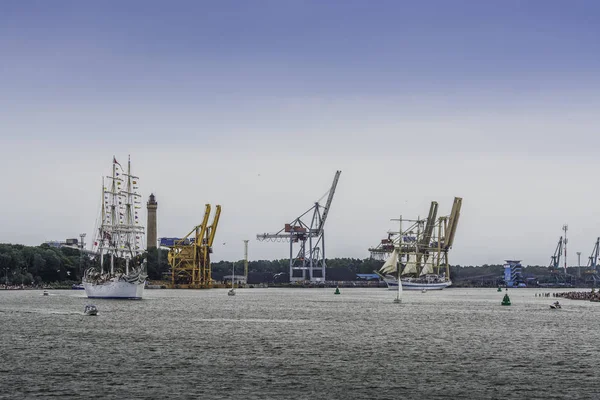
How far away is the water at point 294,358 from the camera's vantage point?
123ft

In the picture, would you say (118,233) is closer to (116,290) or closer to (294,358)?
(116,290)

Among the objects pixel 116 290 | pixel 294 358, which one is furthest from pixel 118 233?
pixel 294 358

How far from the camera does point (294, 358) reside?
160 feet

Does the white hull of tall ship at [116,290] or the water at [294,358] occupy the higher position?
the white hull of tall ship at [116,290]

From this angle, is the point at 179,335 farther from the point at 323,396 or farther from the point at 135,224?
the point at 135,224

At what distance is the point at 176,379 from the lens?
40250 mm

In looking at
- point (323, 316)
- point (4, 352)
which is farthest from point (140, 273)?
point (4, 352)

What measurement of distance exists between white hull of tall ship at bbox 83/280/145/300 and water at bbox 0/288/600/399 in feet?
136

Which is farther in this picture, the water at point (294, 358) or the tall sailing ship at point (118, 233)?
the tall sailing ship at point (118, 233)

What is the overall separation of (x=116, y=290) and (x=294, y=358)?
3115 inches

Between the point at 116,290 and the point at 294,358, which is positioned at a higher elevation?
the point at 116,290

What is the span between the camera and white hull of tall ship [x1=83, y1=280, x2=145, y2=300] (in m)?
123

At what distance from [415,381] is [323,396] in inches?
238

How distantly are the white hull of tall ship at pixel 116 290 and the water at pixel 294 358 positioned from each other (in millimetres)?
41504
